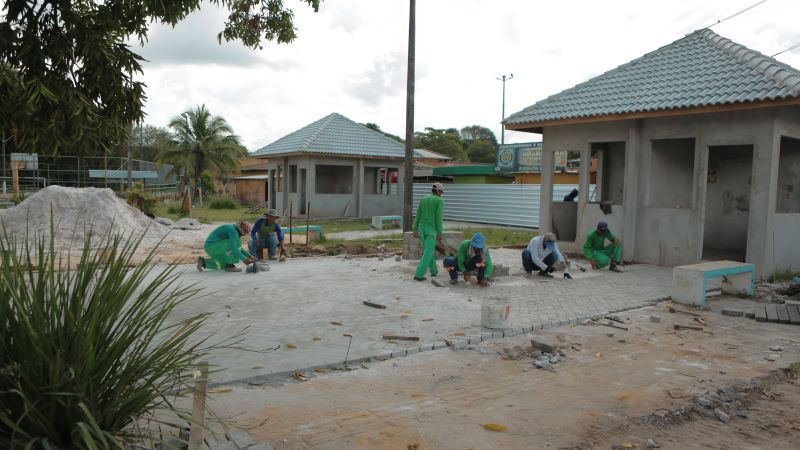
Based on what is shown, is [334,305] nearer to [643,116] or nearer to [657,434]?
[657,434]

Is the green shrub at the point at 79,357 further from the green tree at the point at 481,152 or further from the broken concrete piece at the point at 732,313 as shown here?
the green tree at the point at 481,152

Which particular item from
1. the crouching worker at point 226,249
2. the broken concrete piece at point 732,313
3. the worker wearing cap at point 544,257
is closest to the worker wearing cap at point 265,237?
the crouching worker at point 226,249

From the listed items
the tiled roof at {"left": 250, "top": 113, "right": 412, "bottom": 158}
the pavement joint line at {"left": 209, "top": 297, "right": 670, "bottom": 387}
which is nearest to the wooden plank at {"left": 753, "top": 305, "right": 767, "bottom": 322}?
the pavement joint line at {"left": 209, "top": 297, "right": 670, "bottom": 387}

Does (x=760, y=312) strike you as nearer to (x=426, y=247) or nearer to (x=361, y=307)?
(x=426, y=247)

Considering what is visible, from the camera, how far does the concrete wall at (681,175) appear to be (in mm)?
11125

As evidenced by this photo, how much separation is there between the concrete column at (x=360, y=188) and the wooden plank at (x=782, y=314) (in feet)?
67.0

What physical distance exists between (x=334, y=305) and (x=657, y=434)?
5.01 metres

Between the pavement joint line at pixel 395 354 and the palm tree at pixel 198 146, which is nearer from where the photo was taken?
the pavement joint line at pixel 395 354

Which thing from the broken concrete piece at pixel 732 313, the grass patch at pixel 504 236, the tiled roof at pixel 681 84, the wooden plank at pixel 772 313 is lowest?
the broken concrete piece at pixel 732 313

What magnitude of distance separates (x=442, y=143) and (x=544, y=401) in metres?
58.8

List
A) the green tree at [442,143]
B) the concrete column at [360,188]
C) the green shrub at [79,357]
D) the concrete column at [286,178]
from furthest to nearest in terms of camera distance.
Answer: the green tree at [442,143], the concrete column at [286,178], the concrete column at [360,188], the green shrub at [79,357]

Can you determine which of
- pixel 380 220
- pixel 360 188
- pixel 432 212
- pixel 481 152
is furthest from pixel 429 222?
pixel 481 152

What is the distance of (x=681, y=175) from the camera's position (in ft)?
46.9

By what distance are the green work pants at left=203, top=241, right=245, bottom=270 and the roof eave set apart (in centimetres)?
775
